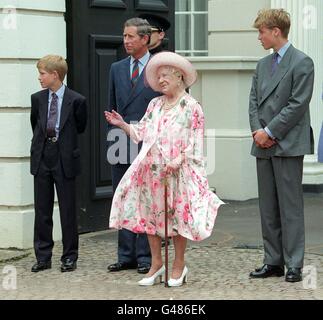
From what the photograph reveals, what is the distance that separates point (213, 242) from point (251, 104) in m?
2.02

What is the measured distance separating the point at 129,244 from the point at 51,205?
0.70 m

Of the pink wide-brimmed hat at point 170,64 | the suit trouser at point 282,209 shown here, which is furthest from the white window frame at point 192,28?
the pink wide-brimmed hat at point 170,64

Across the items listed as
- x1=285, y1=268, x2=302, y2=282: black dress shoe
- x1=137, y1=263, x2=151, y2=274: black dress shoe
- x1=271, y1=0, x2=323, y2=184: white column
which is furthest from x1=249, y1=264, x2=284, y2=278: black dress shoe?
x1=271, y1=0, x2=323, y2=184: white column

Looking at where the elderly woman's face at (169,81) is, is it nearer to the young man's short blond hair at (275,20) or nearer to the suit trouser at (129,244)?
the young man's short blond hair at (275,20)

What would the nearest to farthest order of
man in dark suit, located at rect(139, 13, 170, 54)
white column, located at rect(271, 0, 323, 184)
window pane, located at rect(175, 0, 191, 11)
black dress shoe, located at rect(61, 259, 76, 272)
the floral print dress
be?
1. the floral print dress
2. black dress shoe, located at rect(61, 259, 76, 272)
3. man in dark suit, located at rect(139, 13, 170, 54)
4. white column, located at rect(271, 0, 323, 184)
5. window pane, located at rect(175, 0, 191, 11)

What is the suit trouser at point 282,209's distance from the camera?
8188 millimetres

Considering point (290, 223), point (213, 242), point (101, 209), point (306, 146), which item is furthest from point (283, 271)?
point (101, 209)

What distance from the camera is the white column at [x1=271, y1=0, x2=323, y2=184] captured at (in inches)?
520

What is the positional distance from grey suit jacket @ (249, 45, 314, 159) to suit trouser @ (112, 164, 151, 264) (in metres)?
1.19

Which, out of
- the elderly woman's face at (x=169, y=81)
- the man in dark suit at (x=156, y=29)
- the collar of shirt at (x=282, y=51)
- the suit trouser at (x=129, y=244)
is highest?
the man in dark suit at (x=156, y=29)

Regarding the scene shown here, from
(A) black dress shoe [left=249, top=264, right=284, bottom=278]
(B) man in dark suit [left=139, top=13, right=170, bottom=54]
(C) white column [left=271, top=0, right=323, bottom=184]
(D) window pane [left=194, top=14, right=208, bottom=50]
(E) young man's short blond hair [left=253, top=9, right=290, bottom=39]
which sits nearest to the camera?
(E) young man's short blond hair [left=253, top=9, right=290, bottom=39]

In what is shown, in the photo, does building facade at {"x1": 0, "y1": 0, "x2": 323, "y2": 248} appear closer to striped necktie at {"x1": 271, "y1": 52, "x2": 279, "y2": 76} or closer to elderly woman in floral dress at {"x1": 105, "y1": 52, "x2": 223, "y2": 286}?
elderly woman in floral dress at {"x1": 105, "y1": 52, "x2": 223, "y2": 286}

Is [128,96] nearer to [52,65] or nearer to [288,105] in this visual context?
[52,65]

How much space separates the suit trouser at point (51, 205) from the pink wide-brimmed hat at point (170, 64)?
1059 mm
